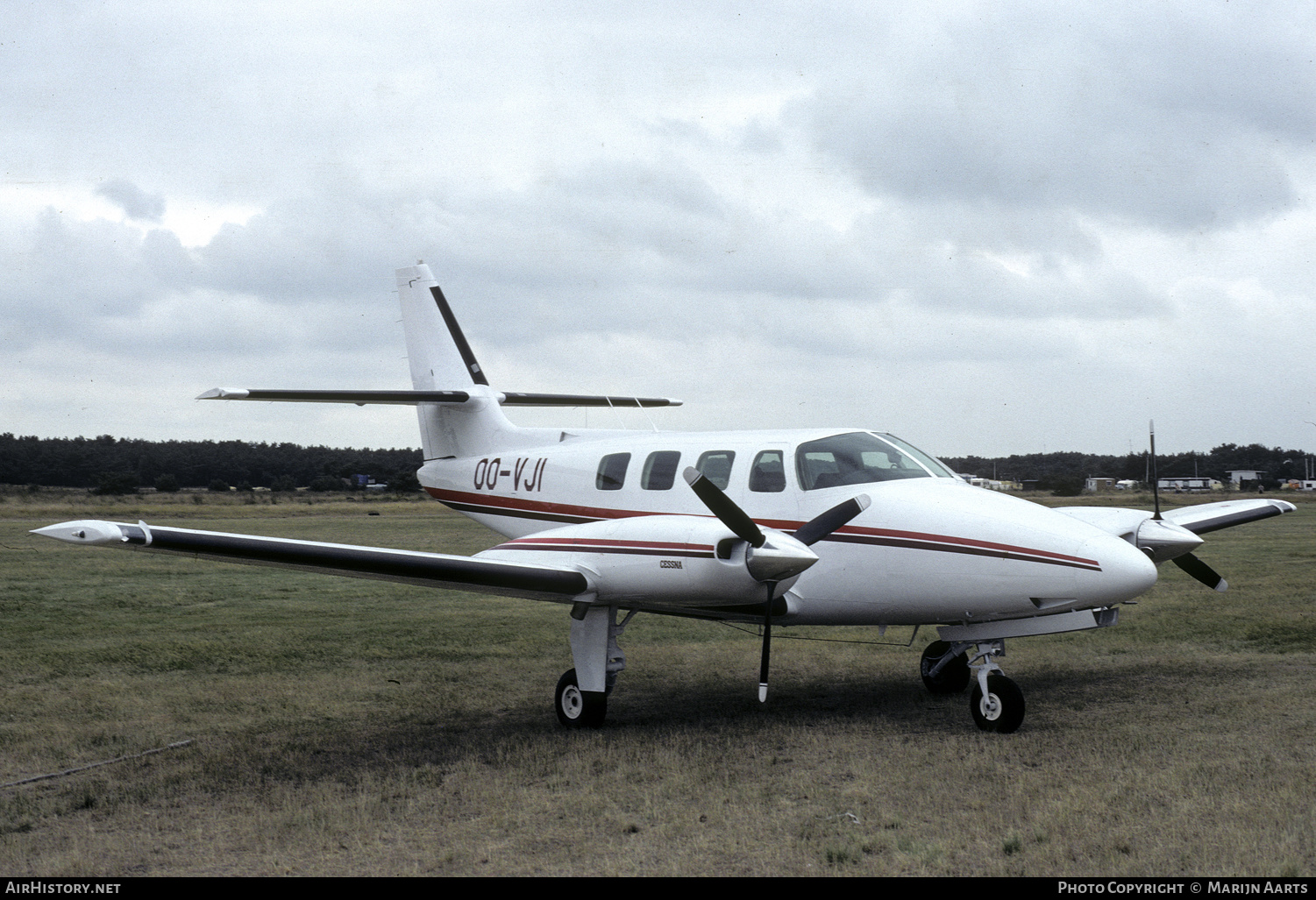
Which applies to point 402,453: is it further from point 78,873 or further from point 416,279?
point 78,873

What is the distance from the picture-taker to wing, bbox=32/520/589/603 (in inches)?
279

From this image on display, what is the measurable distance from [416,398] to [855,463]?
19.9ft

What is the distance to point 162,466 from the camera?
7256 centimetres

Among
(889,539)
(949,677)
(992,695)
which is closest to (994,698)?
(992,695)

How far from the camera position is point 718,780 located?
7.58 meters

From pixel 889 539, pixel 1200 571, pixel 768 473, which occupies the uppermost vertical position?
pixel 768 473

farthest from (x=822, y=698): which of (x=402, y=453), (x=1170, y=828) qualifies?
(x=402, y=453)

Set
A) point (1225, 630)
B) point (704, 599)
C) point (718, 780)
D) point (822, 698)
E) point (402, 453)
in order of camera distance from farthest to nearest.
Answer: point (402, 453) → point (1225, 630) → point (822, 698) → point (704, 599) → point (718, 780)

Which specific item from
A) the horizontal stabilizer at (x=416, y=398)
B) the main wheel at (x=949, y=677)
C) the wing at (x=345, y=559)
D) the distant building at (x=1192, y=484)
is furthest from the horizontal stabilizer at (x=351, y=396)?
the distant building at (x=1192, y=484)

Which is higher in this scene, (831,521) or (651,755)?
(831,521)

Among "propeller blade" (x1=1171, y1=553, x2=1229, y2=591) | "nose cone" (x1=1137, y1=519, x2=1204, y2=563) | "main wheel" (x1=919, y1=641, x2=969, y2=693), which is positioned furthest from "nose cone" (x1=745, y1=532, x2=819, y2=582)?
"propeller blade" (x1=1171, y1=553, x2=1229, y2=591)

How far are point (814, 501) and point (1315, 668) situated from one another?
629 cm

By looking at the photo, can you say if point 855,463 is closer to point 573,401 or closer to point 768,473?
point 768,473

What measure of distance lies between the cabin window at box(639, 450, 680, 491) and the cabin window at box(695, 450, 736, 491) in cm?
30
